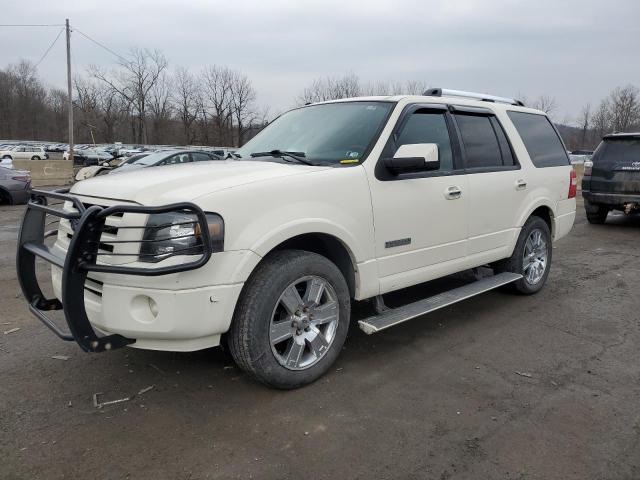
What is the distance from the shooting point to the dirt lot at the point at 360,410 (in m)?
2.63

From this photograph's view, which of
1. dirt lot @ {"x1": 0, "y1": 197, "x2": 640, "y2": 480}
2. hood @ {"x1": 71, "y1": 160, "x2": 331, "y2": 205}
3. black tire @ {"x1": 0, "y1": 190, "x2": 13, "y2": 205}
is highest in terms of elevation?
hood @ {"x1": 71, "y1": 160, "x2": 331, "y2": 205}

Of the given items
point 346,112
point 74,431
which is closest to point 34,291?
point 74,431

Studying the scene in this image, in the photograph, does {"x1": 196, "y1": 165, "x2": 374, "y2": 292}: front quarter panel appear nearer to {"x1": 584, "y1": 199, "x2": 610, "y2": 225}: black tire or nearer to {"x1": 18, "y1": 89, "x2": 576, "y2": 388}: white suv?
{"x1": 18, "y1": 89, "x2": 576, "y2": 388}: white suv

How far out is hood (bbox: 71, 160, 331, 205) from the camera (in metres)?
2.90

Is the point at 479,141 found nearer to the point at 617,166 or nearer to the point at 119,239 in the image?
the point at 119,239

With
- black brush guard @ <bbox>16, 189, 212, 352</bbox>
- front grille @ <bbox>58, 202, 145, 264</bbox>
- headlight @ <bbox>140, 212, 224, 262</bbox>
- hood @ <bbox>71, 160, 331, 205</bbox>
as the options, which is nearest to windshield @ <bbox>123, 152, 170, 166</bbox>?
hood @ <bbox>71, 160, 331, 205</bbox>

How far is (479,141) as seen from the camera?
477 centimetres

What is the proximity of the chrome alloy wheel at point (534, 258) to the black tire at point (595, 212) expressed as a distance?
20.0 feet

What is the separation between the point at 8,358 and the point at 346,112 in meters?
3.19

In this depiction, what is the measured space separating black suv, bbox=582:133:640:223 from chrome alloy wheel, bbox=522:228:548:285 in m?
5.59

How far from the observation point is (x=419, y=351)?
4.08 metres

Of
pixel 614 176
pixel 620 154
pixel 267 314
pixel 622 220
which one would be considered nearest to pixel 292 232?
pixel 267 314

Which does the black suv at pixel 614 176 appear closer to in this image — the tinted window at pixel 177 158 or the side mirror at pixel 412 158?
the side mirror at pixel 412 158

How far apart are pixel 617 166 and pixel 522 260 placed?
6.35 metres
